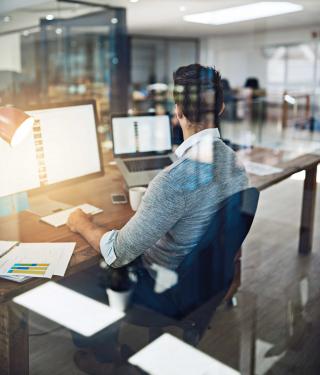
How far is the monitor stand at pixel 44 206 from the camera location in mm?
1564

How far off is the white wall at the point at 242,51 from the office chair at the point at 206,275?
316 inches

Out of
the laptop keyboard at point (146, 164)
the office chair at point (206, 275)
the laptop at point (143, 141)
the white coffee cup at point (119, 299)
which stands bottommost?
the white coffee cup at point (119, 299)

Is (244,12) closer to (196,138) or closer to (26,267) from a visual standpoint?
(196,138)

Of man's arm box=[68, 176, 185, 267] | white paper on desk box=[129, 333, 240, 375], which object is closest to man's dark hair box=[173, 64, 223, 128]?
man's arm box=[68, 176, 185, 267]

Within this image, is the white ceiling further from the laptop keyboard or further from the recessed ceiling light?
the laptop keyboard

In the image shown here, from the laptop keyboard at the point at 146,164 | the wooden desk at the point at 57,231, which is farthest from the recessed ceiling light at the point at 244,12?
the laptop keyboard at the point at 146,164

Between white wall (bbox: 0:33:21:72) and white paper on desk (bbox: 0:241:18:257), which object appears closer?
white paper on desk (bbox: 0:241:18:257)

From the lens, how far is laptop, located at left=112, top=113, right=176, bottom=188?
2.00 metres

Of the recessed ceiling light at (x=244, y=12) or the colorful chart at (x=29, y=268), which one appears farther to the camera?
the recessed ceiling light at (x=244, y=12)

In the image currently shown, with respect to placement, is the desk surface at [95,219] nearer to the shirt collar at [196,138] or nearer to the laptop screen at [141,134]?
the laptop screen at [141,134]

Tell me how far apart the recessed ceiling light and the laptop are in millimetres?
4041

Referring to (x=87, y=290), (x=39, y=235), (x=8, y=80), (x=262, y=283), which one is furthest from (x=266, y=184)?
(x=8, y=80)

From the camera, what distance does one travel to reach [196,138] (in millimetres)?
1345

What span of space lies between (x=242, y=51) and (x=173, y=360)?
8.41m
